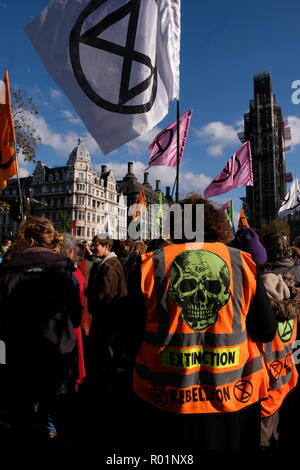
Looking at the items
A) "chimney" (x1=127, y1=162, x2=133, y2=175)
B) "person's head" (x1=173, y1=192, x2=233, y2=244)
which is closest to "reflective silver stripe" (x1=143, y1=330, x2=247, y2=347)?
"person's head" (x1=173, y1=192, x2=233, y2=244)

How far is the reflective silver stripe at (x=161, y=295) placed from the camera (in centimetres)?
193

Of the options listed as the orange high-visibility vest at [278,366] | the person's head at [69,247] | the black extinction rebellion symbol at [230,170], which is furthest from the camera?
the black extinction rebellion symbol at [230,170]

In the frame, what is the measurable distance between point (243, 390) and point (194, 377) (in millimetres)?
314

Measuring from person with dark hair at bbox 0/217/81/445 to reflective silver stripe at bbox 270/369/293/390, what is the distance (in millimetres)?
1744

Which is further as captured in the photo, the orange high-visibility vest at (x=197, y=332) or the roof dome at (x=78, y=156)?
the roof dome at (x=78, y=156)

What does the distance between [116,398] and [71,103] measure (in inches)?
138

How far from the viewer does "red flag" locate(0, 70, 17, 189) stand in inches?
205

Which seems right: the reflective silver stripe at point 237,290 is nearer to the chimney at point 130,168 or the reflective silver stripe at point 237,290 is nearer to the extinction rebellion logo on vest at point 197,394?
the extinction rebellion logo on vest at point 197,394

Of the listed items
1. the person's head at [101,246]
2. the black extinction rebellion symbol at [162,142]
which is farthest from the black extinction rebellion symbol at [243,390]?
the black extinction rebellion symbol at [162,142]

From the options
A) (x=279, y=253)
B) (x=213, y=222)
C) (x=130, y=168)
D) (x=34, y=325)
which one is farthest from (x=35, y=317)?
(x=130, y=168)

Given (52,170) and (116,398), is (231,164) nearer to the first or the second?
(116,398)

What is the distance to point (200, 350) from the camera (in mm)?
1948

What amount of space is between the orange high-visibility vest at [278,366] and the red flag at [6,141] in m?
4.42
